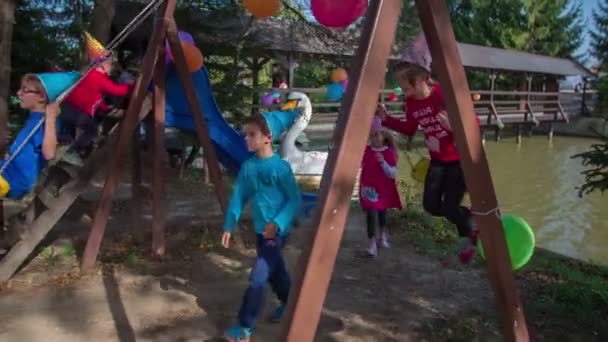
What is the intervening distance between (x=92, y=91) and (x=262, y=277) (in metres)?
2.32

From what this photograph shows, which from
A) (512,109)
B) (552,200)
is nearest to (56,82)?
(552,200)

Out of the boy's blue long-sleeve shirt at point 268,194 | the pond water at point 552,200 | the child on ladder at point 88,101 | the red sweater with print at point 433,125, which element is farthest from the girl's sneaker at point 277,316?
the pond water at point 552,200

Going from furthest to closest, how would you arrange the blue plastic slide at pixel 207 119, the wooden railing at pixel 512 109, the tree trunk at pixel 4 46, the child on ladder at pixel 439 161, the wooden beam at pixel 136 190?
the wooden railing at pixel 512 109
the wooden beam at pixel 136 190
the tree trunk at pixel 4 46
the blue plastic slide at pixel 207 119
the child on ladder at pixel 439 161

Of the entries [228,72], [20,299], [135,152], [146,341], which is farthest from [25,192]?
[228,72]

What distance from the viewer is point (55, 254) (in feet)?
16.1

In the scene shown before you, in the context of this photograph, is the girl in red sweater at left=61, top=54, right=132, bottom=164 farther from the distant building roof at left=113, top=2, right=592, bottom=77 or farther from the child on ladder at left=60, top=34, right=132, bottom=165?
the distant building roof at left=113, top=2, right=592, bottom=77

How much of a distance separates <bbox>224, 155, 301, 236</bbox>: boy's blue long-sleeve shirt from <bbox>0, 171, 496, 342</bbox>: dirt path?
0.80 meters

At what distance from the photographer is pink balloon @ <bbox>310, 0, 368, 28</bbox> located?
10.5 ft

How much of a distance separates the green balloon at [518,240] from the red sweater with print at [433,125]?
754mm

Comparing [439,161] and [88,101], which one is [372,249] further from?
[88,101]

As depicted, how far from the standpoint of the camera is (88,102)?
450 centimetres

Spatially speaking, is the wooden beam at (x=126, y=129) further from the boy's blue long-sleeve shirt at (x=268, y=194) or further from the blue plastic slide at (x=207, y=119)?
the boy's blue long-sleeve shirt at (x=268, y=194)

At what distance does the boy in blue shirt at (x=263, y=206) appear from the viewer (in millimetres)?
3191

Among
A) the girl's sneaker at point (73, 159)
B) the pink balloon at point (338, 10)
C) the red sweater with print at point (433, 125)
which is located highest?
the pink balloon at point (338, 10)
